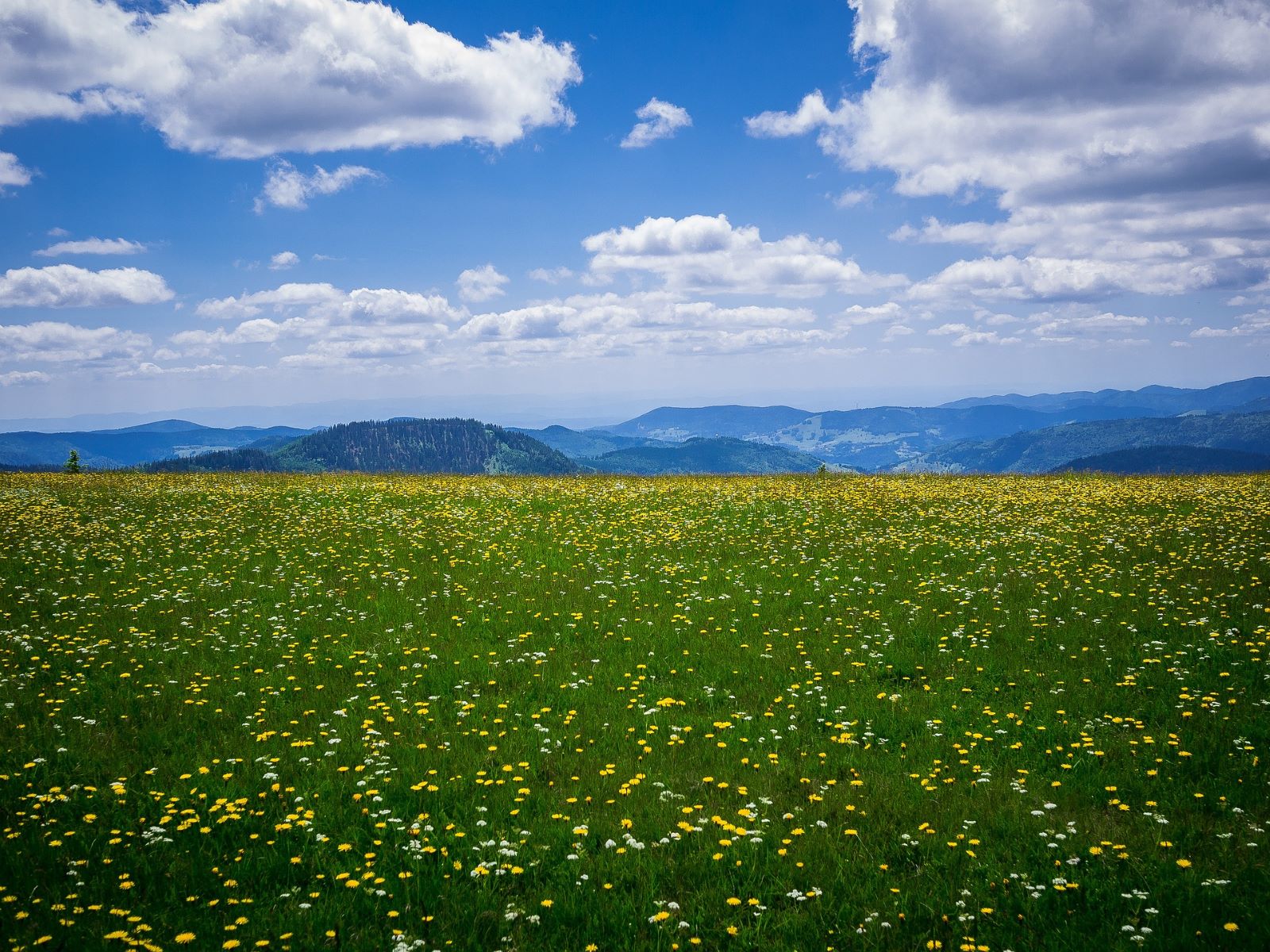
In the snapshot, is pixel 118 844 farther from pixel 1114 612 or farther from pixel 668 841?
pixel 1114 612

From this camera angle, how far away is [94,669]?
11.7 meters

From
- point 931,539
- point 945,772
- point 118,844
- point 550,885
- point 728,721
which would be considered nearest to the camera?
point 550,885

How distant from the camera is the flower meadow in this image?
20.1 feet

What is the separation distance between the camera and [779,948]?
5652 millimetres

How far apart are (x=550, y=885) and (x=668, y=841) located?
1262mm

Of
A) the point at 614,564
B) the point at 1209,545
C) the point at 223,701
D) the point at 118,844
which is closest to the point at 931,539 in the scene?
the point at 1209,545

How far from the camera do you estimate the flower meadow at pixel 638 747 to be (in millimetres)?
6125

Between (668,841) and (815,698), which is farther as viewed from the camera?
(815,698)

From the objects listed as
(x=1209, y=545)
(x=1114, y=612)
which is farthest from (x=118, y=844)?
(x=1209, y=545)

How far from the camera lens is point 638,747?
9227mm

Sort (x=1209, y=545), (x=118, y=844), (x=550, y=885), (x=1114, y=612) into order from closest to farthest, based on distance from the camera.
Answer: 1. (x=550, y=885)
2. (x=118, y=844)
3. (x=1114, y=612)
4. (x=1209, y=545)

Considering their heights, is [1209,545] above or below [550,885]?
above

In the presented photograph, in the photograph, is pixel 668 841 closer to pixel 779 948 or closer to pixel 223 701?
pixel 779 948

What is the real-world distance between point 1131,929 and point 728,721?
503 centimetres
